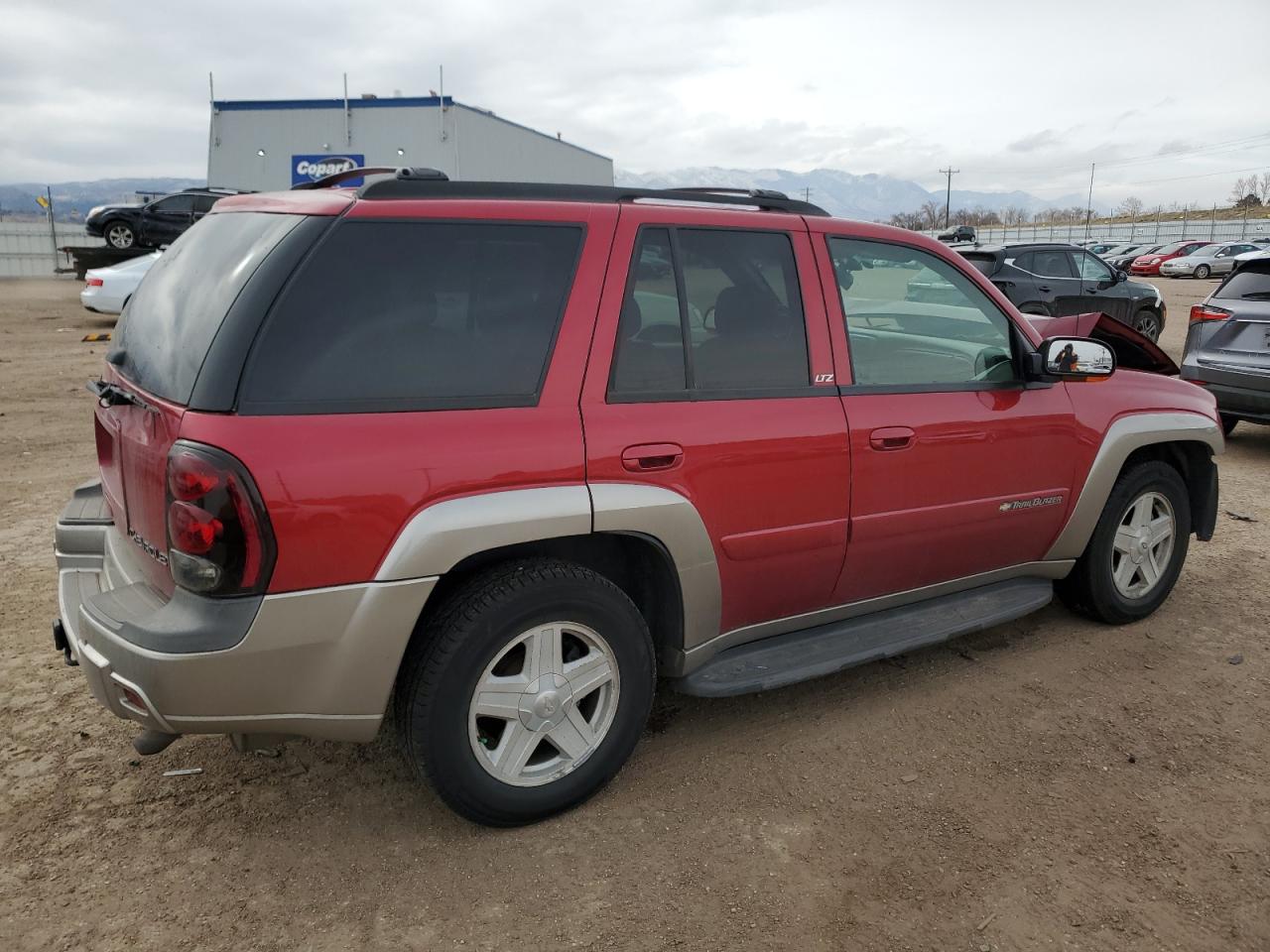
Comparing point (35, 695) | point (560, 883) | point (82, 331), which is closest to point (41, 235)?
point (82, 331)

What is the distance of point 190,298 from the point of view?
2.74 meters

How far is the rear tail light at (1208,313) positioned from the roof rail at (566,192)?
6209 millimetres

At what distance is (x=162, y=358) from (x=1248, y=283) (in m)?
8.54

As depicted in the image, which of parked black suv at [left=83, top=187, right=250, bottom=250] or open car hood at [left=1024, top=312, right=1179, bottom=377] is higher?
parked black suv at [left=83, top=187, right=250, bottom=250]

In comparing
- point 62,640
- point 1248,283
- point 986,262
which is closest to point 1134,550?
point 62,640

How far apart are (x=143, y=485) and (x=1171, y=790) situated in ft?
10.8

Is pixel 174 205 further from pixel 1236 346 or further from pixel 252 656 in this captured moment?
pixel 252 656

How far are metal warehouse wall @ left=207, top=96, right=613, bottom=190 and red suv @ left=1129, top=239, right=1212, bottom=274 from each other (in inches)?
812

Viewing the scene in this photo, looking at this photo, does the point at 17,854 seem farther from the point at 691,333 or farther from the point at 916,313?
the point at 916,313

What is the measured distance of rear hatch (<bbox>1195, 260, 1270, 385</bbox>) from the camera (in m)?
7.82

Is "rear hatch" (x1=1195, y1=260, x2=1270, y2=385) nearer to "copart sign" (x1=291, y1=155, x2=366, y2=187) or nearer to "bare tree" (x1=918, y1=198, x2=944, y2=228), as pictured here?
"copart sign" (x1=291, y1=155, x2=366, y2=187)

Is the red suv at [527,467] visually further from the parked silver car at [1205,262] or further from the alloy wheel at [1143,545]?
the parked silver car at [1205,262]

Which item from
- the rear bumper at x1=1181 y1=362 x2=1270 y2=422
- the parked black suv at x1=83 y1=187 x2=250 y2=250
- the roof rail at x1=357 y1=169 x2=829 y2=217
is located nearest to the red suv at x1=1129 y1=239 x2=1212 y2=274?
the parked black suv at x1=83 y1=187 x2=250 y2=250

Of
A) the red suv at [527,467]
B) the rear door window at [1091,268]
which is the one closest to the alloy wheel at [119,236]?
the rear door window at [1091,268]
